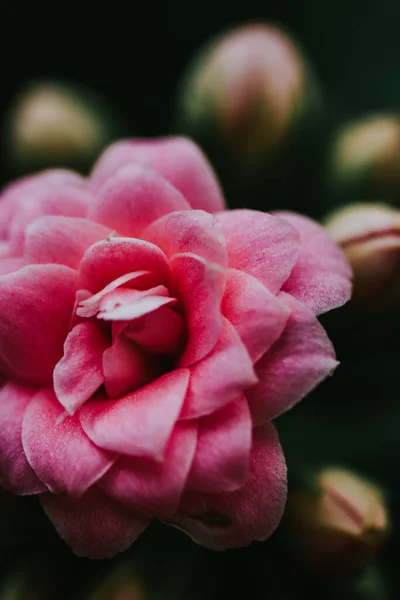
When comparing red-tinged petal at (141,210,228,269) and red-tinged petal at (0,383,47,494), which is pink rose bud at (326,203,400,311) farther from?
red-tinged petal at (0,383,47,494)

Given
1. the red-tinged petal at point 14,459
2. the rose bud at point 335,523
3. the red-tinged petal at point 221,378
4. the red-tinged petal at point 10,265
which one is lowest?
the rose bud at point 335,523

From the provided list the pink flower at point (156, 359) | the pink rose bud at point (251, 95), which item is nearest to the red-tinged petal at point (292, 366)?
the pink flower at point (156, 359)

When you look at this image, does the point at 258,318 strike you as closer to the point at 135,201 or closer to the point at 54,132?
the point at 135,201

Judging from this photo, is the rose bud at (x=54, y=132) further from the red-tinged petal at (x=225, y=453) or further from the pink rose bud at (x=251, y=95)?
the red-tinged petal at (x=225, y=453)

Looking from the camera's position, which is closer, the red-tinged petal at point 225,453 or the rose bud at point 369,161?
the red-tinged petal at point 225,453

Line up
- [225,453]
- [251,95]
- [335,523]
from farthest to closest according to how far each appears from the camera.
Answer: [251,95], [335,523], [225,453]

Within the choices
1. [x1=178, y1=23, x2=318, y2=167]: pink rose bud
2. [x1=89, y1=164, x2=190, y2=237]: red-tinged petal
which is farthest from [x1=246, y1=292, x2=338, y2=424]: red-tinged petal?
[x1=178, y1=23, x2=318, y2=167]: pink rose bud

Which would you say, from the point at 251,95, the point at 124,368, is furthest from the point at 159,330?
the point at 251,95
